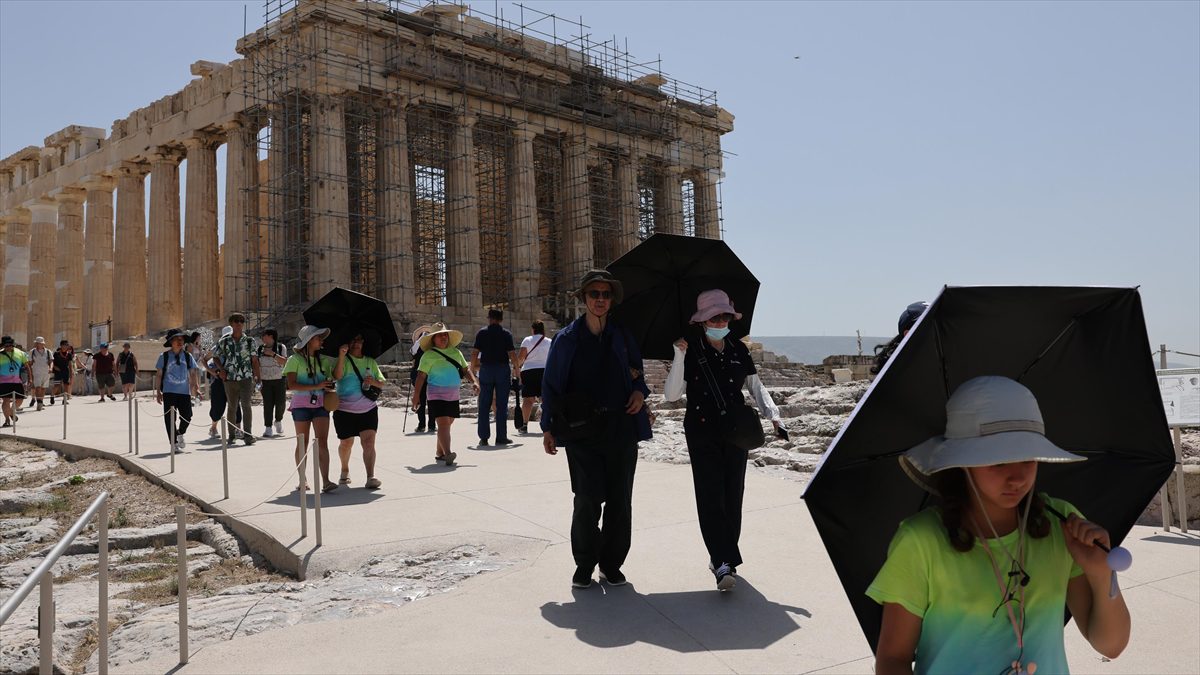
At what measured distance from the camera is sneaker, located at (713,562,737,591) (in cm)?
513

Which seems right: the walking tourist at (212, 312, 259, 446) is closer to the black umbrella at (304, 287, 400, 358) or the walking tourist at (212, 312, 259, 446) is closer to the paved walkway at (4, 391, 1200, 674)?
the paved walkway at (4, 391, 1200, 674)

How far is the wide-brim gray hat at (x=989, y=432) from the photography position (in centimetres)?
197

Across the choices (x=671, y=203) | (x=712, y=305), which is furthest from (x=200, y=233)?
(x=712, y=305)

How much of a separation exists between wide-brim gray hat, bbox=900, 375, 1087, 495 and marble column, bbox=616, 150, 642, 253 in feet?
128

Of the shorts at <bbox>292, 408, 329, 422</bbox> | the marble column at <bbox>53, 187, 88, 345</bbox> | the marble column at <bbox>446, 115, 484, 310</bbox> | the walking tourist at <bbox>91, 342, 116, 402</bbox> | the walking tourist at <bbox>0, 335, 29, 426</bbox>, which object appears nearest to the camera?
the shorts at <bbox>292, 408, 329, 422</bbox>

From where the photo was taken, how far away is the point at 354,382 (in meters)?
8.98

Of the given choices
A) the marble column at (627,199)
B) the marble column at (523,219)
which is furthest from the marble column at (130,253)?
the marble column at (627,199)

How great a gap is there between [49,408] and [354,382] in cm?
1620

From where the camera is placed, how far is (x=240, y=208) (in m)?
32.2

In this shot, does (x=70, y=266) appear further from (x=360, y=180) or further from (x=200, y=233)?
(x=360, y=180)

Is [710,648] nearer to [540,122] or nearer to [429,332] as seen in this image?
[429,332]

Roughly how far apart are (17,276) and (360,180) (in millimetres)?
19270

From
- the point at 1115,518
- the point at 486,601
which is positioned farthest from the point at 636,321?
the point at 1115,518

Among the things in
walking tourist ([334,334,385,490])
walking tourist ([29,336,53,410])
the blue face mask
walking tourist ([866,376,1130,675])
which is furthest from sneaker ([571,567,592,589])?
walking tourist ([29,336,53,410])
